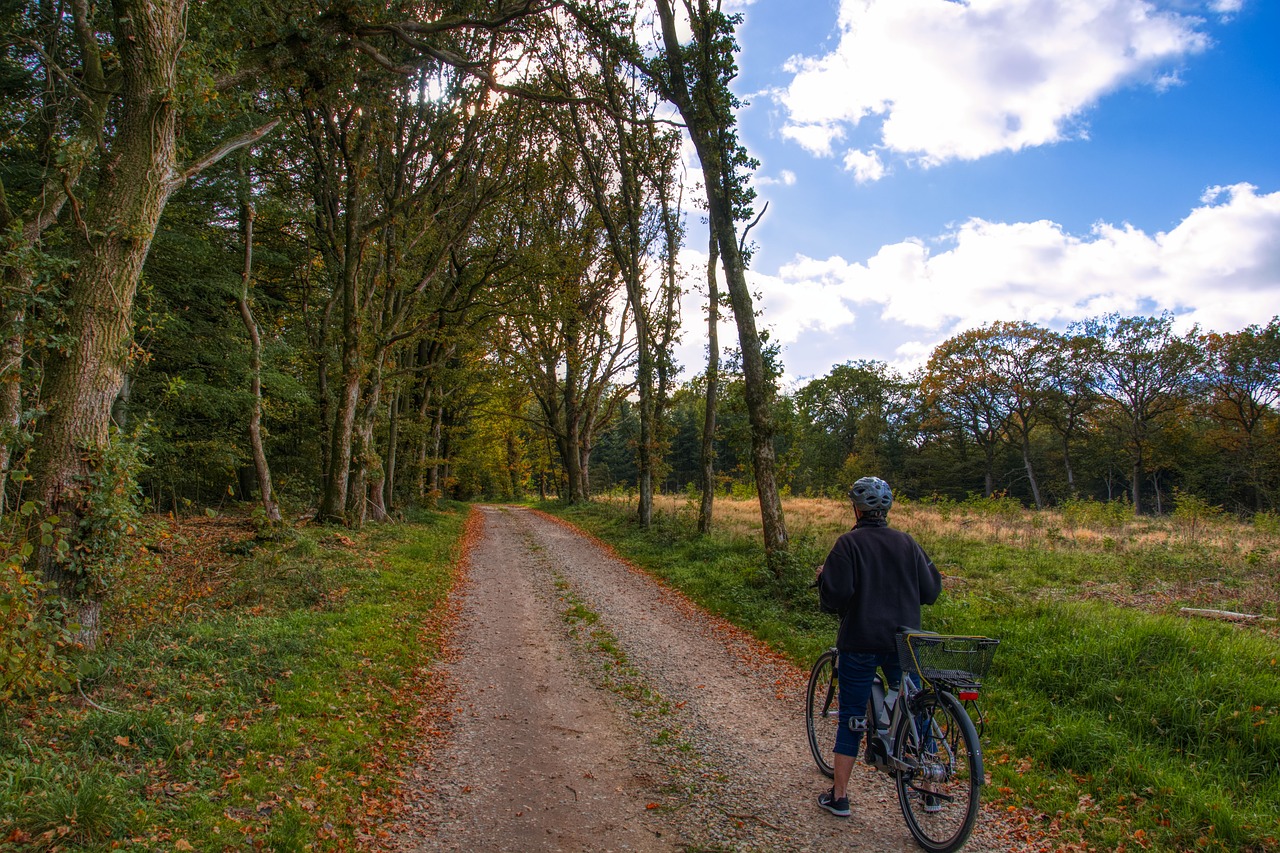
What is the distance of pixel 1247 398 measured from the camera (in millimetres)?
38281

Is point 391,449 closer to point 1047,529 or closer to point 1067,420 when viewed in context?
point 1047,529

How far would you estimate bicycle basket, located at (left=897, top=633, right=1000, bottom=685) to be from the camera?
3.72m

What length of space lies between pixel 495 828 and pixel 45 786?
8.62ft

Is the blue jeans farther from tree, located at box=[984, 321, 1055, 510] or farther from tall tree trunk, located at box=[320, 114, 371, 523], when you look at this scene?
tree, located at box=[984, 321, 1055, 510]

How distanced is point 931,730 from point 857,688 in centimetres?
50

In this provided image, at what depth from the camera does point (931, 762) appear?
12.7 ft

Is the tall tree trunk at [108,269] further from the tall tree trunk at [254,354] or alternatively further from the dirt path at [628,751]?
the tall tree trunk at [254,354]

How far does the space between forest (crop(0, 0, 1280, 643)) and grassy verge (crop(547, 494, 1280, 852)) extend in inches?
116

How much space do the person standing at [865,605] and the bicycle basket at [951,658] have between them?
22 centimetres

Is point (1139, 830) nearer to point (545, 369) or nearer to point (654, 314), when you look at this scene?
point (654, 314)

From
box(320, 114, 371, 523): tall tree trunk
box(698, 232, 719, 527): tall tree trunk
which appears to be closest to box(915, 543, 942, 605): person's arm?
box(698, 232, 719, 527): tall tree trunk

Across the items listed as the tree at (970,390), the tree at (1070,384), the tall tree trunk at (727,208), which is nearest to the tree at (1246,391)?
the tree at (1070,384)

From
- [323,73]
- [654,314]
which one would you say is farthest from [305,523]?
[654,314]

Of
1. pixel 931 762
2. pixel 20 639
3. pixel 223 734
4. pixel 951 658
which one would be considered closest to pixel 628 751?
pixel 931 762
